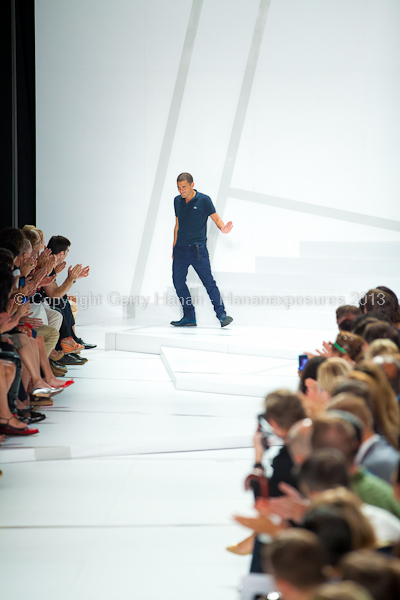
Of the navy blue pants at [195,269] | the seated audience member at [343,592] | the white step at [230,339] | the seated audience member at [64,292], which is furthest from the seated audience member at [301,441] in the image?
the navy blue pants at [195,269]

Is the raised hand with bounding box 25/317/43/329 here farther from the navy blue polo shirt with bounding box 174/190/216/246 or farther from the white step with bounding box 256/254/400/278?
the white step with bounding box 256/254/400/278

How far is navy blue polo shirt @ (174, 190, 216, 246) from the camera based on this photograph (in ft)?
19.1

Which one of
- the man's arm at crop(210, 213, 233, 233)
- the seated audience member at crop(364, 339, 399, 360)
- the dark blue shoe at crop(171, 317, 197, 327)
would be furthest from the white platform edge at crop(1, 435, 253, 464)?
the man's arm at crop(210, 213, 233, 233)

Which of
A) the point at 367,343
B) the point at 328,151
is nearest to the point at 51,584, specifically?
the point at 367,343

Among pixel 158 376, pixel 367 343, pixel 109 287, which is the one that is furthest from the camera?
pixel 109 287

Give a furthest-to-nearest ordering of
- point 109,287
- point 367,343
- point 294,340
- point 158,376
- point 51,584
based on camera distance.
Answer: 1. point 109,287
2. point 294,340
3. point 158,376
4. point 367,343
5. point 51,584

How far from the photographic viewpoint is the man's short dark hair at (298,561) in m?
0.83

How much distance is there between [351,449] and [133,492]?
1.36 metres

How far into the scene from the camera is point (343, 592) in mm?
704

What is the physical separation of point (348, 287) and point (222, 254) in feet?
4.31

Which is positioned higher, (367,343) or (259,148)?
(259,148)

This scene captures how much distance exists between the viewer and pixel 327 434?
1.19 metres

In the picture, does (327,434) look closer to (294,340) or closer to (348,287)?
(294,340)

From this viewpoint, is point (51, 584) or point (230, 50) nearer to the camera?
point (51, 584)
